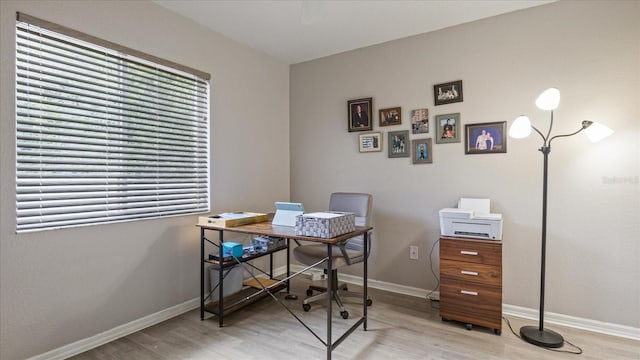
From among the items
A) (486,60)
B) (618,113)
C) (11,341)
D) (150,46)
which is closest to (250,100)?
(150,46)

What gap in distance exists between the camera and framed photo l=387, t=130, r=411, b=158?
3051 millimetres

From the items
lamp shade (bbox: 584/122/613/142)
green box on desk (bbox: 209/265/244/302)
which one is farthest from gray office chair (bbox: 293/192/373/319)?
lamp shade (bbox: 584/122/613/142)

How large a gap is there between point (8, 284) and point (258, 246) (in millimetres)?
1581

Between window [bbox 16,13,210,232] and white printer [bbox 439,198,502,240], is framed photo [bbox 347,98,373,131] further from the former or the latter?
window [bbox 16,13,210,232]

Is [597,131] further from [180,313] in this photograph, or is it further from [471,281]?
[180,313]

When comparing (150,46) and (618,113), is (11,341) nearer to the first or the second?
(150,46)

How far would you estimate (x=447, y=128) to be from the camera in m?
2.84

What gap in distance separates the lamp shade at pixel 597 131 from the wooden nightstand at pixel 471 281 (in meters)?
0.94

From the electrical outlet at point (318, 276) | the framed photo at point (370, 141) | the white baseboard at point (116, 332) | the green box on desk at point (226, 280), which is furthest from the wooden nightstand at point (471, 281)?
the white baseboard at point (116, 332)

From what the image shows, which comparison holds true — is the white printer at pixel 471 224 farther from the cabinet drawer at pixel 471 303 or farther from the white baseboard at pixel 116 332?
the white baseboard at pixel 116 332

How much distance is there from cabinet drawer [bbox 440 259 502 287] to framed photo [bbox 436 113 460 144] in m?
1.11

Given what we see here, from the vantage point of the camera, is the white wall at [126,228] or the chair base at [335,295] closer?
the white wall at [126,228]

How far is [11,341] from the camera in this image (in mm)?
1756

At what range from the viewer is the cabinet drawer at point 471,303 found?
87.7 inches
